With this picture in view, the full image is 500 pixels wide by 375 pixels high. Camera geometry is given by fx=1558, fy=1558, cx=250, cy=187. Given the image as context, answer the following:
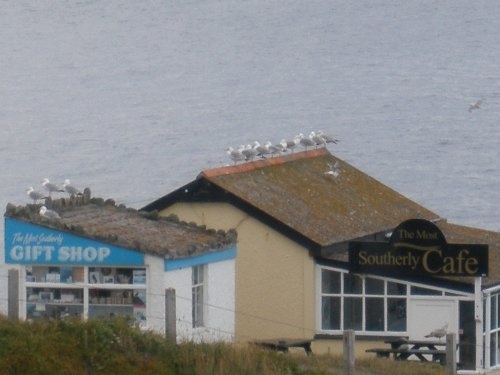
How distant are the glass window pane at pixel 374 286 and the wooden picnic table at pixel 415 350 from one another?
171 cm

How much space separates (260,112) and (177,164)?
8.54 m

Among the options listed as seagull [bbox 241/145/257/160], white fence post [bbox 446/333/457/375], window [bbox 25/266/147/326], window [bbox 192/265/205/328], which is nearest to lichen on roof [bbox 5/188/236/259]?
window [bbox 192/265/205/328]

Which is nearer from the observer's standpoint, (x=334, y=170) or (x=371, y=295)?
(x=371, y=295)

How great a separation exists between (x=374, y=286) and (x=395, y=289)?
0.35 m

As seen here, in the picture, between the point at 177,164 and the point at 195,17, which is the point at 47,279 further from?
the point at 195,17

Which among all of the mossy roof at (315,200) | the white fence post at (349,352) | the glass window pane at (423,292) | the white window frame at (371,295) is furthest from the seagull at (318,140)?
the white fence post at (349,352)

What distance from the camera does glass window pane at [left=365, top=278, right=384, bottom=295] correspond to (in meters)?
24.8

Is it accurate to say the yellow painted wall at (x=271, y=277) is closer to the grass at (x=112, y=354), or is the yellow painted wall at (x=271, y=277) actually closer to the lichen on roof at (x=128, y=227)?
the lichen on roof at (x=128, y=227)

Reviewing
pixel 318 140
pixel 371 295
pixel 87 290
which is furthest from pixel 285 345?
pixel 318 140

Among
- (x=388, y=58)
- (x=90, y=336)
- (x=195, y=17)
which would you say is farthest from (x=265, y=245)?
(x=195, y=17)

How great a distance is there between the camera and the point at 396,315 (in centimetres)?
2492

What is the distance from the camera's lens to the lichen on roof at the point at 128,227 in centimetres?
2100

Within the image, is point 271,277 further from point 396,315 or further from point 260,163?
point 260,163

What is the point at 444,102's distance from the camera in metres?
59.7
